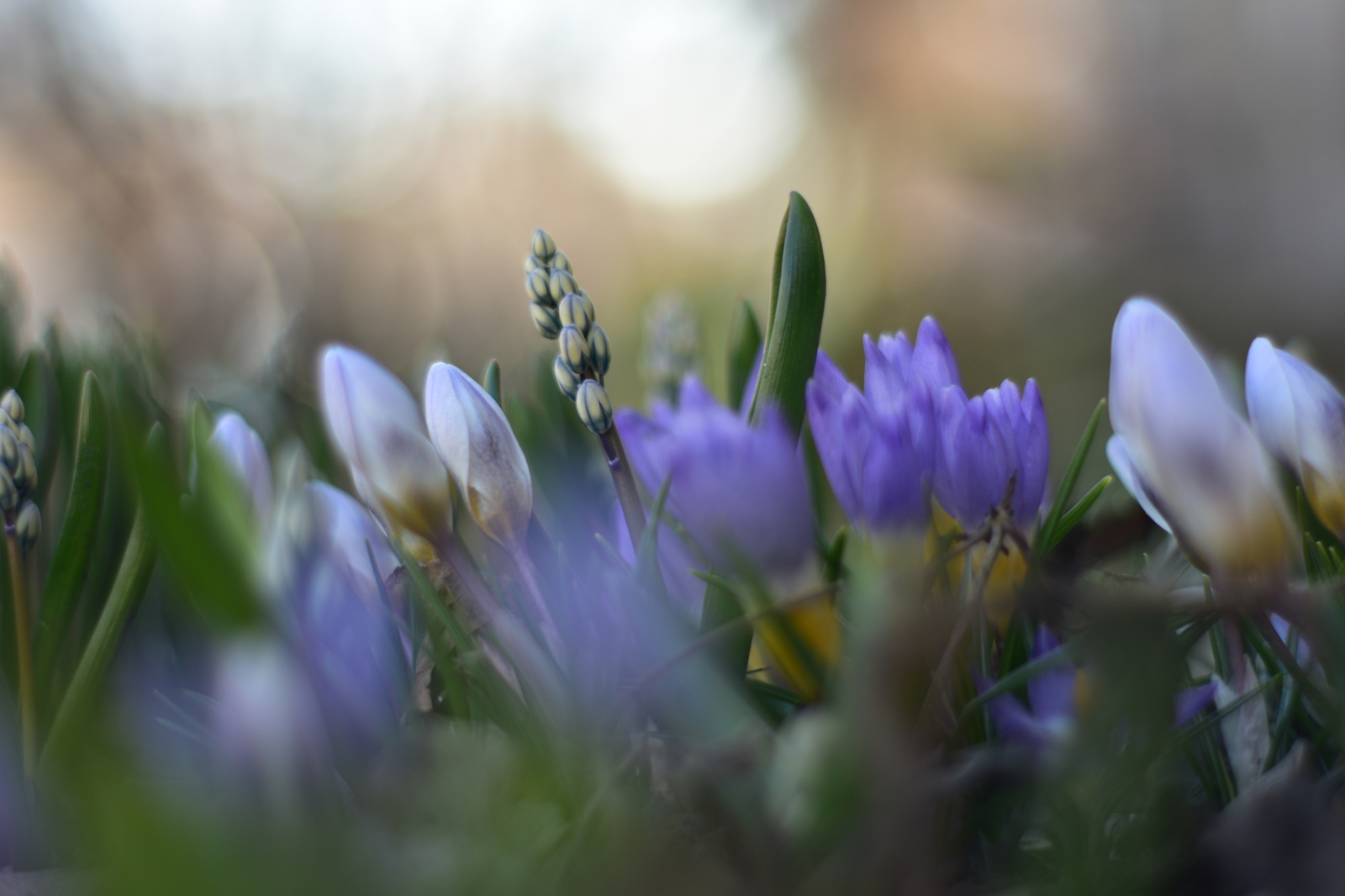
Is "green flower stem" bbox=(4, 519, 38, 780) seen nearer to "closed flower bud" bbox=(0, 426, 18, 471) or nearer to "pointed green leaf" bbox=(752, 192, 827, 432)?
"closed flower bud" bbox=(0, 426, 18, 471)

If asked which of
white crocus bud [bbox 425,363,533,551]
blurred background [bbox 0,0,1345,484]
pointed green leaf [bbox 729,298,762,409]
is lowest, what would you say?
white crocus bud [bbox 425,363,533,551]

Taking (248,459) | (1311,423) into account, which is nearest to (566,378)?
(248,459)

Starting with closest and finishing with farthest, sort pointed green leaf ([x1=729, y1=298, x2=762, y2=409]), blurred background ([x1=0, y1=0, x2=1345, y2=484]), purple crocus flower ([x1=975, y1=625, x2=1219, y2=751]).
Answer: purple crocus flower ([x1=975, y1=625, x2=1219, y2=751]) < pointed green leaf ([x1=729, y1=298, x2=762, y2=409]) < blurred background ([x1=0, y1=0, x2=1345, y2=484])

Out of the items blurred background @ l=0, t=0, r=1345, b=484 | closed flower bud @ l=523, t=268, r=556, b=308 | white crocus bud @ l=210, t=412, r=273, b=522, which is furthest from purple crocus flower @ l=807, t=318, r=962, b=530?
blurred background @ l=0, t=0, r=1345, b=484

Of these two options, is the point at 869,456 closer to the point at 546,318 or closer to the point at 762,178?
the point at 546,318

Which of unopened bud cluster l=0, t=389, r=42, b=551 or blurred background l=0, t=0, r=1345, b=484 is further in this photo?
blurred background l=0, t=0, r=1345, b=484
